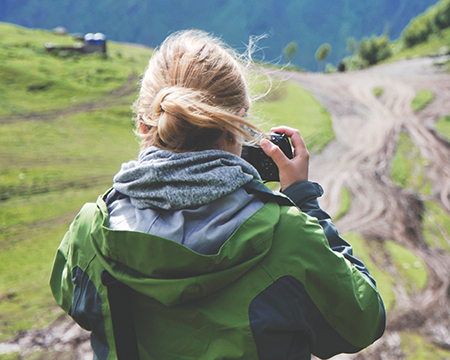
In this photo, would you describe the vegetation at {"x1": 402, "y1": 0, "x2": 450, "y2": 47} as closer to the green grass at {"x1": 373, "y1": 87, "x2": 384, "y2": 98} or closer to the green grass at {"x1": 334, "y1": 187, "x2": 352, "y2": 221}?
the green grass at {"x1": 373, "y1": 87, "x2": 384, "y2": 98}

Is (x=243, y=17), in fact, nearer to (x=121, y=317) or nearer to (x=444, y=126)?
(x=444, y=126)

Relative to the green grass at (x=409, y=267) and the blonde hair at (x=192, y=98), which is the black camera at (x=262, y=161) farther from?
the green grass at (x=409, y=267)

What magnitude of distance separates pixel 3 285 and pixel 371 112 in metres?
10.8

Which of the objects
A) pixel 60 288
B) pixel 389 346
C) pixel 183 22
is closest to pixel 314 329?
pixel 60 288

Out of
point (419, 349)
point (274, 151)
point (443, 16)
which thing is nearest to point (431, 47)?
point (443, 16)

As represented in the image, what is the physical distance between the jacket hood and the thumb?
289 millimetres

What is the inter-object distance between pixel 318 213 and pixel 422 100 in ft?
40.3

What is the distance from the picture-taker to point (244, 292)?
2.86 feet

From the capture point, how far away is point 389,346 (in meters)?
3.39

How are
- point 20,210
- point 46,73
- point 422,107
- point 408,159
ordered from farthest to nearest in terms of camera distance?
point 422,107, point 408,159, point 46,73, point 20,210

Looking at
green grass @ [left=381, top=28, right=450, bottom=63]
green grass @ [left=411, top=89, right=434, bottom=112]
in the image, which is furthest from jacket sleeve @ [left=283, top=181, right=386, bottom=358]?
green grass @ [left=381, top=28, right=450, bottom=63]

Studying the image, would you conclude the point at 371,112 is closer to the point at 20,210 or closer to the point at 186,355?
the point at 20,210

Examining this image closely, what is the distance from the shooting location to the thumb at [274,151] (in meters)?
1.11

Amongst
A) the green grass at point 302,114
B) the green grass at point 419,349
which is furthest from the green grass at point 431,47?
the green grass at point 419,349
